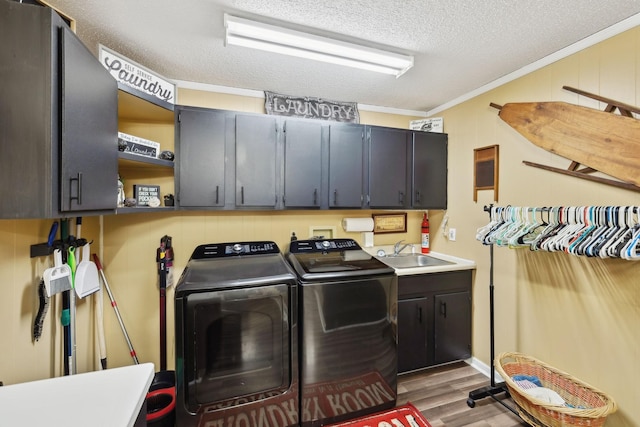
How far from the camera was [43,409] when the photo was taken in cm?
88

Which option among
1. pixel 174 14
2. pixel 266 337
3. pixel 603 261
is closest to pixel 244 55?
pixel 174 14

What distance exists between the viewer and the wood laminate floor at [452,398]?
1.82 m

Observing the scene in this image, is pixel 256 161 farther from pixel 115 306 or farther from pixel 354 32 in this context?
pixel 115 306

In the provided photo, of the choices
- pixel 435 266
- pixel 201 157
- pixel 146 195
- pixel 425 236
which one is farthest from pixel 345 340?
pixel 146 195

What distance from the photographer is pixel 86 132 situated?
3.71 ft

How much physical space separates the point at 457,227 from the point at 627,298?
125cm

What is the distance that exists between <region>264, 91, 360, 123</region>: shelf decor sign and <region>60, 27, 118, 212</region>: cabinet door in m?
1.25

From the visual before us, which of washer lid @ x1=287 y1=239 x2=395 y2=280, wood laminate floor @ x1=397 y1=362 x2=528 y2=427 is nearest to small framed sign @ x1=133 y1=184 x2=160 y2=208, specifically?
washer lid @ x1=287 y1=239 x2=395 y2=280

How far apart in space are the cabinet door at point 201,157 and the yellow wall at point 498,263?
31 cm

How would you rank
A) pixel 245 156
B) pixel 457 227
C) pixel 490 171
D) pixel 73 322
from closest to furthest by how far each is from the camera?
pixel 73 322 → pixel 245 156 → pixel 490 171 → pixel 457 227

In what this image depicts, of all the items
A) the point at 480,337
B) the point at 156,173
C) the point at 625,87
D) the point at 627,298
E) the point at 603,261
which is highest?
the point at 625,87

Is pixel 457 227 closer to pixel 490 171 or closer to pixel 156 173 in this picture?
pixel 490 171

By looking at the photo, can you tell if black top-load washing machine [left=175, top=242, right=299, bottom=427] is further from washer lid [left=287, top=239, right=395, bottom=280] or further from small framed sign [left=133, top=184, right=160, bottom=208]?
small framed sign [left=133, top=184, right=160, bottom=208]

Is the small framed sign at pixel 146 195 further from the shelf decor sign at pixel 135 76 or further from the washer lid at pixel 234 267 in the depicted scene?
the shelf decor sign at pixel 135 76
